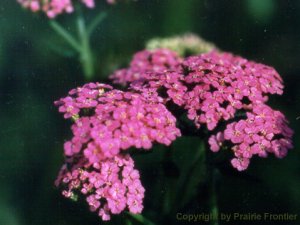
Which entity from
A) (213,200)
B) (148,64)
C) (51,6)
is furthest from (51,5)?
(213,200)

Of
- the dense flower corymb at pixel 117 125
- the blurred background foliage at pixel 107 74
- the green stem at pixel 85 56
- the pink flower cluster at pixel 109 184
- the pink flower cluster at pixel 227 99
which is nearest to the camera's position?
the dense flower corymb at pixel 117 125

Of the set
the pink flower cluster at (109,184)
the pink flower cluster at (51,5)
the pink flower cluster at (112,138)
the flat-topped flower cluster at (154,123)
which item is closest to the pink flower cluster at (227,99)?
the flat-topped flower cluster at (154,123)

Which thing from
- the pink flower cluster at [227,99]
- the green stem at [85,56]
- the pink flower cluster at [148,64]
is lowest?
the pink flower cluster at [227,99]

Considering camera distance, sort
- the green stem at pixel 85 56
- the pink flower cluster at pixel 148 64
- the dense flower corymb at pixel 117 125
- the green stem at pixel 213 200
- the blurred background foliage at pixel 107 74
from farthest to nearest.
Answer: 1. the green stem at pixel 85 56
2. the blurred background foliage at pixel 107 74
3. the pink flower cluster at pixel 148 64
4. the green stem at pixel 213 200
5. the dense flower corymb at pixel 117 125

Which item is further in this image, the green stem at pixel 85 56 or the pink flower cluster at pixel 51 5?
the green stem at pixel 85 56

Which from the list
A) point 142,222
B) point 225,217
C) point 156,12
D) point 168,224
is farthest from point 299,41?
point 142,222

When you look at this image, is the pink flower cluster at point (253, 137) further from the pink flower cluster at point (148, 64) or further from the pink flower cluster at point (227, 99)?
the pink flower cluster at point (148, 64)

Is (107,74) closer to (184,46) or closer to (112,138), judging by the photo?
(184,46)
